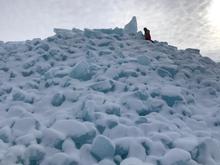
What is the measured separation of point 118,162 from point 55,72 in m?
3.38

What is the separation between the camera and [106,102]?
646cm

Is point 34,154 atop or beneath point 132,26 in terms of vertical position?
beneath

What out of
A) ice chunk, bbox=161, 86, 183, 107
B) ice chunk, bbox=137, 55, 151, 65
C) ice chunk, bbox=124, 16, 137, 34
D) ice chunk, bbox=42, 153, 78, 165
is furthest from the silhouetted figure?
ice chunk, bbox=42, 153, 78, 165

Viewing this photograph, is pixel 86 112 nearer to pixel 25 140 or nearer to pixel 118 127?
pixel 118 127

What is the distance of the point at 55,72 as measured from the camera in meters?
7.95

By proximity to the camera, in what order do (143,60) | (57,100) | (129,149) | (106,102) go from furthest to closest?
(143,60), (57,100), (106,102), (129,149)

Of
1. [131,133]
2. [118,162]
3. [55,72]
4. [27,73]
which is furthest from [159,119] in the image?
[27,73]

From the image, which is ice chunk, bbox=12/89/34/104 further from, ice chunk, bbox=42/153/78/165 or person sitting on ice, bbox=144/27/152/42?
person sitting on ice, bbox=144/27/152/42

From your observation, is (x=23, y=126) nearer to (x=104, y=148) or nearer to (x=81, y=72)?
(x=104, y=148)

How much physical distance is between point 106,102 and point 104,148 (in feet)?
4.91

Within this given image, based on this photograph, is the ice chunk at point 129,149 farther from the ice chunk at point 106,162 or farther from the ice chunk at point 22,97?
the ice chunk at point 22,97

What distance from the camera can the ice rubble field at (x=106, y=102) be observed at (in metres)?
5.14

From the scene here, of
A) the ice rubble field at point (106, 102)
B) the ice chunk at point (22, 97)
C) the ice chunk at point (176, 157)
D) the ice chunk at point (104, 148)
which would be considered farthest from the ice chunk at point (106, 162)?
the ice chunk at point (22, 97)

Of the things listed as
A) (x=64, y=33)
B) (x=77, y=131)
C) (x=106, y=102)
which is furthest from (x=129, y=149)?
(x=64, y=33)
